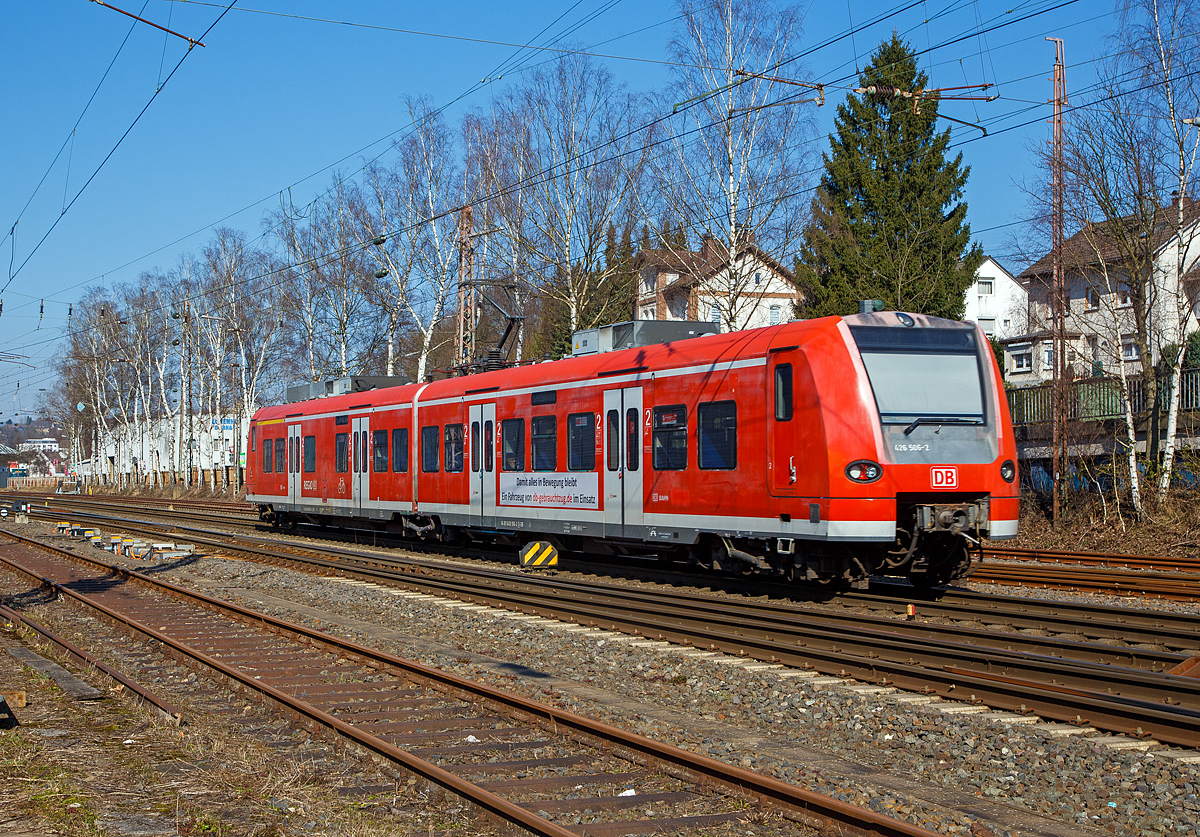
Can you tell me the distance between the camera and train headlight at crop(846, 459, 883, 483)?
1169 cm

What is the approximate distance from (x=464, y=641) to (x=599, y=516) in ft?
Answer: 16.0

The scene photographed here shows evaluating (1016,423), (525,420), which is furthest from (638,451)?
(1016,423)

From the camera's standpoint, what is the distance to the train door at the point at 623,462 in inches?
594

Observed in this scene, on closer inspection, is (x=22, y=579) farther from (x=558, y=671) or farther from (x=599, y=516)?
(x=558, y=671)

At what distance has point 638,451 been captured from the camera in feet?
49.5

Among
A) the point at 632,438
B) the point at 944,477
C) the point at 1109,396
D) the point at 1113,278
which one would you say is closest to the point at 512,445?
the point at 632,438

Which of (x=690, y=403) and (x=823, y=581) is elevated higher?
(x=690, y=403)

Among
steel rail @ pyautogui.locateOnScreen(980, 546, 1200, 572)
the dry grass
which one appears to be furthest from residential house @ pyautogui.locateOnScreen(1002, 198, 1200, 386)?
steel rail @ pyautogui.locateOnScreen(980, 546, 1200, 572)

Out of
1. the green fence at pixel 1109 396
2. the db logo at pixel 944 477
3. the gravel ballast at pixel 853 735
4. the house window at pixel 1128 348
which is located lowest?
the gravel ballast at pixel 853 735

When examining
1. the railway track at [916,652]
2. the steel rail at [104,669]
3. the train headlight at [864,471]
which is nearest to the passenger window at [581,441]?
Answer: the railway track at [916,652]

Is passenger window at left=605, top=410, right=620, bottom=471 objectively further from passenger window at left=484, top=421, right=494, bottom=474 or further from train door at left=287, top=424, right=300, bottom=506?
train door at left=287, top=424, right=300, bottom=506

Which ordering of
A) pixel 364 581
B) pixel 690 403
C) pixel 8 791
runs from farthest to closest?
pixel 364 581, pixel 690 403, pixel 8 791

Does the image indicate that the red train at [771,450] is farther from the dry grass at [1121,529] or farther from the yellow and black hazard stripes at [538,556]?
the dry grass at [1121,529]

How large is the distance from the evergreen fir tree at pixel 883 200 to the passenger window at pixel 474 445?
555 inches
